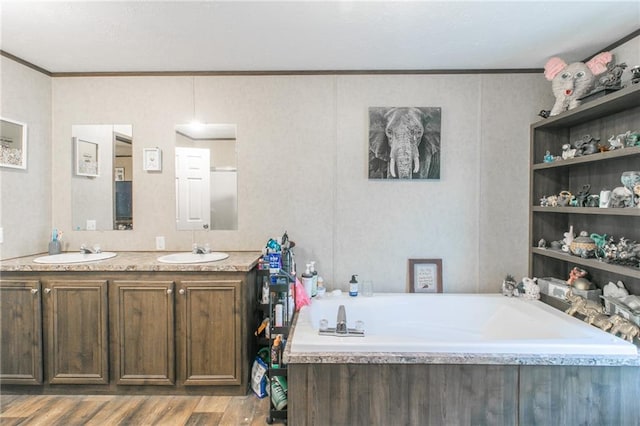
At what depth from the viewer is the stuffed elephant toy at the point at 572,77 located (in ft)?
7.61

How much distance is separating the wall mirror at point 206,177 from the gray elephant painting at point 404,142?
1175mm

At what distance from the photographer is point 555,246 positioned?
104 inches

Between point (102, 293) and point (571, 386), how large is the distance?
2.85 m

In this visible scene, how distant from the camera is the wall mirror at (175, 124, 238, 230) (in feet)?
9.53

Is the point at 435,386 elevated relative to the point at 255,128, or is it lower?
lower

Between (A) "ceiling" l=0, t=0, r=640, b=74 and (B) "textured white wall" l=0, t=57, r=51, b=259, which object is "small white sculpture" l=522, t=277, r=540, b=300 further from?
(B) "textured white wall" l=0, t=57, r=51, b=259

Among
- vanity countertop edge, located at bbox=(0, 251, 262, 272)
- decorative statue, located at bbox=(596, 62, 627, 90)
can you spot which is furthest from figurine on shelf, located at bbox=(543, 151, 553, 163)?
vanity countertop edge, located at bbox=(0, 251, 262, 272)

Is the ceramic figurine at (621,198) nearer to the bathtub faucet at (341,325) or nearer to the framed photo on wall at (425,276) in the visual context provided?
the framed photo on wall at (425,276)

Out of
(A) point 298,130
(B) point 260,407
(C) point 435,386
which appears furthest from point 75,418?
(A) point 298,130

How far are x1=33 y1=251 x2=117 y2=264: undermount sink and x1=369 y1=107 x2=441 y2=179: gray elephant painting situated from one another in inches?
87.4

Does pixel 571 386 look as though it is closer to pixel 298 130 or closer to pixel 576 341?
pixel 576 341

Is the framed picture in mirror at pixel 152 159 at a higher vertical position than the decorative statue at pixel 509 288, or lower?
higher

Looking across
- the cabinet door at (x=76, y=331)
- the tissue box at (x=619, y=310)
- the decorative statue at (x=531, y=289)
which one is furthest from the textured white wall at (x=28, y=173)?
the tissue box at (x=619, y=310)

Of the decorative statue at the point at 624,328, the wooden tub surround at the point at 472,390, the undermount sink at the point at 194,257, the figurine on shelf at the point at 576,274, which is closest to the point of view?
the wooden tub surround at the point at 472,390
